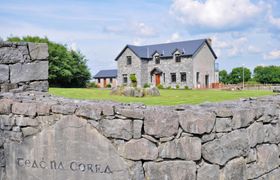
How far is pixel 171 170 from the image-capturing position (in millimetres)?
3982

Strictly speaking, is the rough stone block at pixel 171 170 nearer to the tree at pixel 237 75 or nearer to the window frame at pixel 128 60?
the window frame at pixel 128 60

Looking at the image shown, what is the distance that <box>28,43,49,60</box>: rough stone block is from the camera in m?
6.40

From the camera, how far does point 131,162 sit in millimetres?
4047

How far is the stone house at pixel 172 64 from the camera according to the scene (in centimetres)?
3985

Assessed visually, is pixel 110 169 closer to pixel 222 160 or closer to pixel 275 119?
pixel 222 160

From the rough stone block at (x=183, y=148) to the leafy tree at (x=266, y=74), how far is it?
6462cm

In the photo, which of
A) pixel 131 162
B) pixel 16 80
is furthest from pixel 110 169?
Result: pixel 16 80

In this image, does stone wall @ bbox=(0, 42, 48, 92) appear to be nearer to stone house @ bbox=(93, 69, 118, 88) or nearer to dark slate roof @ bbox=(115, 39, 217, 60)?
dark slate roof @ bbox=(115, 39, 217, 60)

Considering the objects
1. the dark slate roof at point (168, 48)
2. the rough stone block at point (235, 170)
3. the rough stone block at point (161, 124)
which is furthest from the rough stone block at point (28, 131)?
the dark slate roof at point (168, 48)

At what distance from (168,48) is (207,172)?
3890 cm

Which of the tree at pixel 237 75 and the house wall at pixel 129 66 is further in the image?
the tree at pixel 237 75

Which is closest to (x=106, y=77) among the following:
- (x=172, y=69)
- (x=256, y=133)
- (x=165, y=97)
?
(x=172, y=69)

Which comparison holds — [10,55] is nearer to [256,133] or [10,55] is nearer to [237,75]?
[256,133]

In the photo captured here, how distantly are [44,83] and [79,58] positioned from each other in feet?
109
